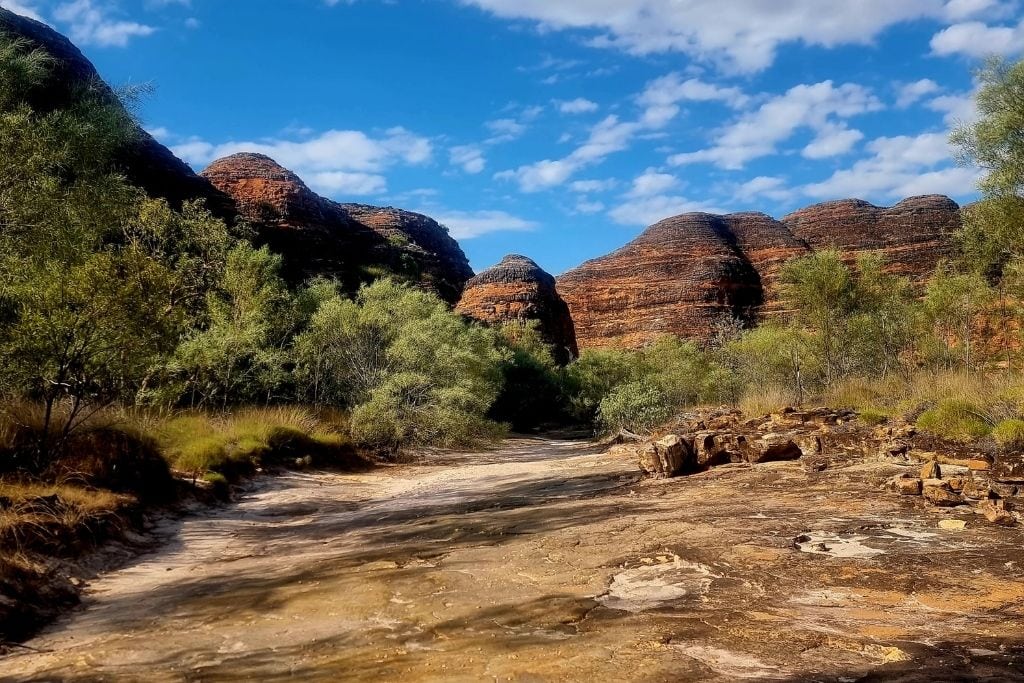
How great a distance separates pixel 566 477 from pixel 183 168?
39.1m

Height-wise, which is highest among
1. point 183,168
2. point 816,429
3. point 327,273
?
point 183,168

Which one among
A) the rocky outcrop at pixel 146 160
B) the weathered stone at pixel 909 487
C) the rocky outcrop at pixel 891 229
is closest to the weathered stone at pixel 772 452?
the weathered stone at pixel 909 487

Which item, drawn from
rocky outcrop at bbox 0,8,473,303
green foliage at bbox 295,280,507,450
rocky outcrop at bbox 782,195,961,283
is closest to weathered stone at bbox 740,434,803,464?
green foliage at bbox 295,280,507,450

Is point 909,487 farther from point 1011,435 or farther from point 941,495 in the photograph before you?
point 1011,435

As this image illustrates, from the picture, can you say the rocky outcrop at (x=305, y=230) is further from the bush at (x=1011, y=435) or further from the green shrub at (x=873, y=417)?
the bush at (x=1011, y=435)

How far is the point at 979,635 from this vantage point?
10.6 feet

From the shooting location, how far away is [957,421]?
925 centimetres

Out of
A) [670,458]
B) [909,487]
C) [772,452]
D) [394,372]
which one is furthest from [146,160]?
[909,487]

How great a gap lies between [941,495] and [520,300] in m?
59.5

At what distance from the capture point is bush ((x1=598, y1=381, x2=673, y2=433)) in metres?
21.7

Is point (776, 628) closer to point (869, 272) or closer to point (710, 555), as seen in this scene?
point (710, 555)

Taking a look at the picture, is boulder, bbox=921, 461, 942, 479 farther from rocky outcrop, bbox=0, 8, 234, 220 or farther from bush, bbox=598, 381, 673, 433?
rocky outcrop, bbox=0, 8, 234, 220

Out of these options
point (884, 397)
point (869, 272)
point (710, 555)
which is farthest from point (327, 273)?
point (710, 555)

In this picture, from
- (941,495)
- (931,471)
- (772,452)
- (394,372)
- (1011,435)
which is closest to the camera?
(941,495)
